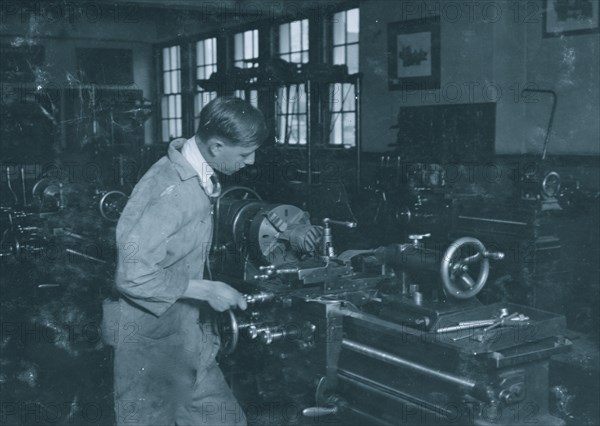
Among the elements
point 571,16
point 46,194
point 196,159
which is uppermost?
point 571,16

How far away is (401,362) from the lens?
2.08 metres

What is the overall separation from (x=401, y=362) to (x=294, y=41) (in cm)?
567

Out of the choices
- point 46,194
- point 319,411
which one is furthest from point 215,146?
point 46,194

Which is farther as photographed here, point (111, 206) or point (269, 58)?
point (269, 58)

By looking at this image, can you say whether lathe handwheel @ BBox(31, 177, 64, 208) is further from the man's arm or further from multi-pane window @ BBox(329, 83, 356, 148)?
the man's arm

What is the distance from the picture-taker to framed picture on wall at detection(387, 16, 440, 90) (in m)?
5.98

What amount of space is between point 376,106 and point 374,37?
2.13ft

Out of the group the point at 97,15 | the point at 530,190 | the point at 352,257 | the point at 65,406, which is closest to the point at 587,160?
the point at 530,190

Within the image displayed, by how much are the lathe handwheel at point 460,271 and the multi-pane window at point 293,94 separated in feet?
14.6

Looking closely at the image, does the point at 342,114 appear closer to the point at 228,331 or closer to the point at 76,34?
the point at 76,34

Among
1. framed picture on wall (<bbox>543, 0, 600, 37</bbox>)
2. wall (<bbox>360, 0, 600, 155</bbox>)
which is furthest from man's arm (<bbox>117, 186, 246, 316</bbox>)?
framed picture on wall (<bbox>543, 0, 600, 37</bbox>)

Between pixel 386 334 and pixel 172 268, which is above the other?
pixel 172 268

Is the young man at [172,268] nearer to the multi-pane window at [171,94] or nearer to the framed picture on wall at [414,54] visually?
the framed picture on wall at [414,54]

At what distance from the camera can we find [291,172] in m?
5.86
